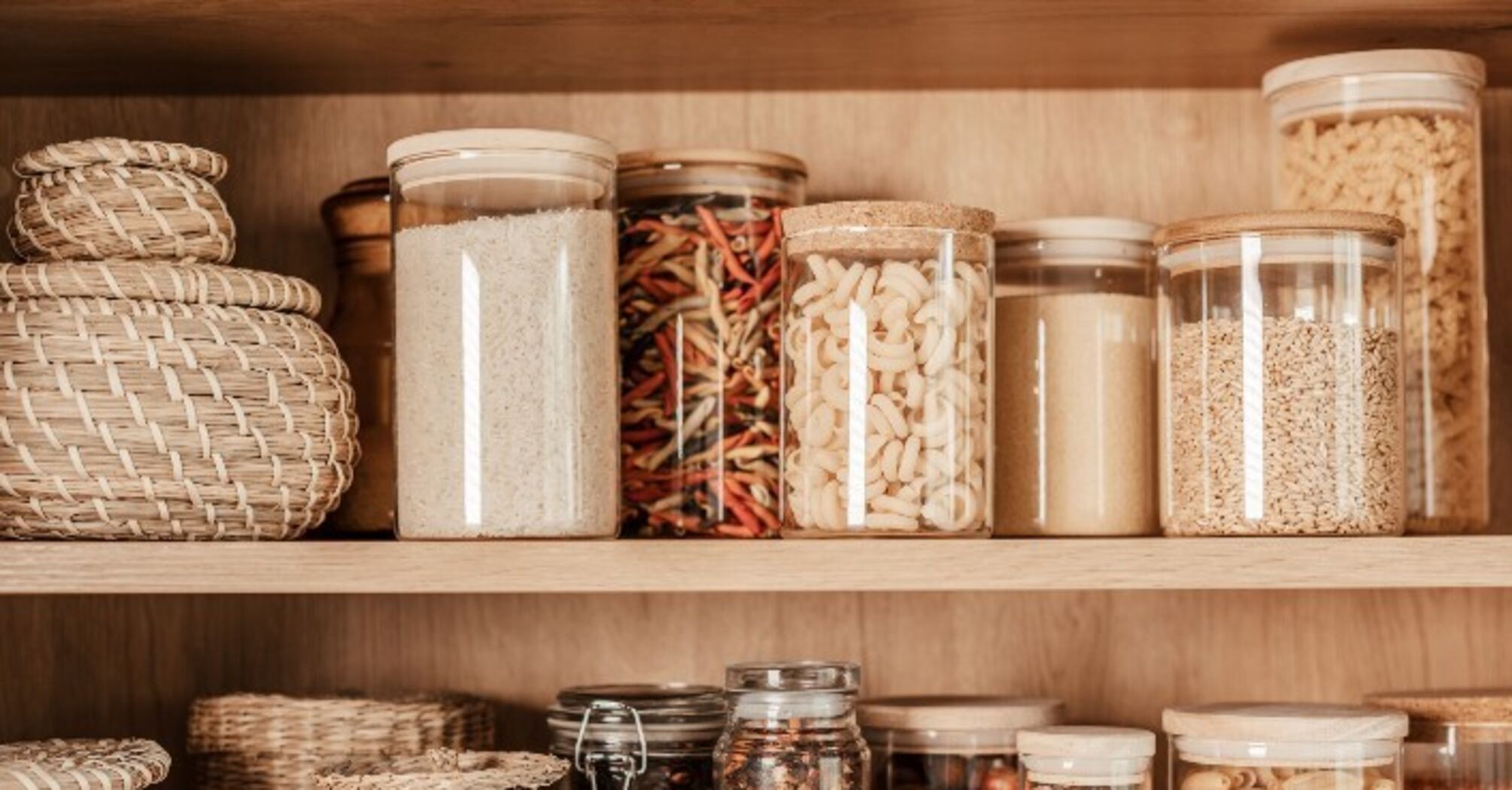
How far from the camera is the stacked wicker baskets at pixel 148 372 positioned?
3.52 feet

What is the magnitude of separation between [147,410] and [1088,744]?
598 mm

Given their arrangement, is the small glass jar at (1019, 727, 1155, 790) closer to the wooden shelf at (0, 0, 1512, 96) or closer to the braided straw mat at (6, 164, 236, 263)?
the wooden shelf at (0, 0, 1512, 96)

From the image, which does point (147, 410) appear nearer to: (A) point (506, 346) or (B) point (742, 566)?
(A) point (506, 346)

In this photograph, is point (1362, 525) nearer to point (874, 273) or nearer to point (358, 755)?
point (874, 273)

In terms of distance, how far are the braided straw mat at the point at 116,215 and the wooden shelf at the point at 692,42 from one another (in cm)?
11

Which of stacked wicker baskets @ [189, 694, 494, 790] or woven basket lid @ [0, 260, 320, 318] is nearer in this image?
woven basket lid @ [0, 260, 320, 318]

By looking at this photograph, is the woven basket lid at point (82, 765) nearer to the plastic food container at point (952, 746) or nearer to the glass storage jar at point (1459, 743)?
the plastic food container at point (952, 746)

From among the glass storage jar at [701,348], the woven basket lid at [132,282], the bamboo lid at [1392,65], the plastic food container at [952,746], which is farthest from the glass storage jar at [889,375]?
the woven basket lid at [132,282]

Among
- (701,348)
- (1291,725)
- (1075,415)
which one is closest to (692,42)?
(701,348)

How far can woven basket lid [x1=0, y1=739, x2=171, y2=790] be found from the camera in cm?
102

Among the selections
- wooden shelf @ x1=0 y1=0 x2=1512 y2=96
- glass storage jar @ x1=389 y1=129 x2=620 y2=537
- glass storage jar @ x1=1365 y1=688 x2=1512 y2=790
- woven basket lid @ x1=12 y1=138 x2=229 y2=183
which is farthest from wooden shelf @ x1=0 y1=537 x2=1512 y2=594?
wooden shelf @ x1=0 y1=0 x2=1512 y2=96

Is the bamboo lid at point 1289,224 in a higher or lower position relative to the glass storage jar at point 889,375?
higher

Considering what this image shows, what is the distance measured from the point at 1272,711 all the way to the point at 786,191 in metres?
0.46

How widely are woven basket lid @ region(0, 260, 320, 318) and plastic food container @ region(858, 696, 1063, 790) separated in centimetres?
50
